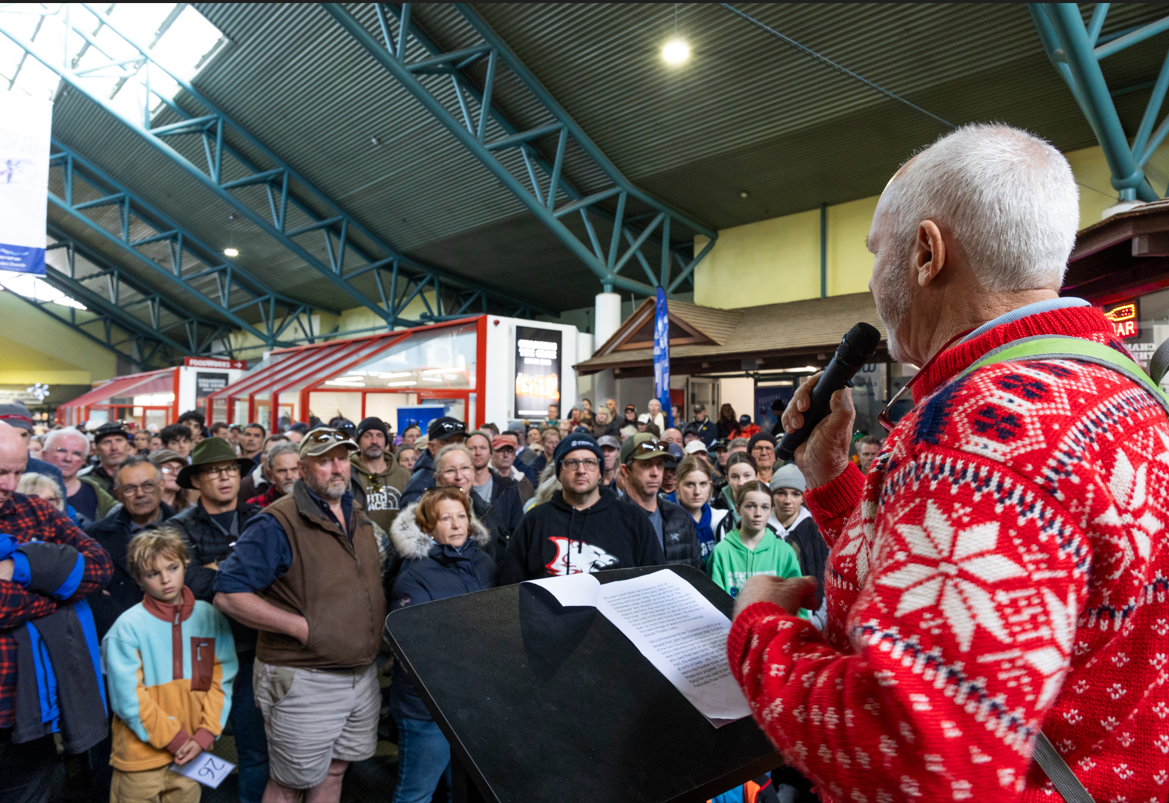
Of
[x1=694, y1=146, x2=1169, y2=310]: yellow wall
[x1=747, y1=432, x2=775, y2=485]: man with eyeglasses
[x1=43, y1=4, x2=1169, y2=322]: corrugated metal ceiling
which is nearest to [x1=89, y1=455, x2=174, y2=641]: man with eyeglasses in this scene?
[x1=747, y1=432, x2=775, y2=485]: man with eyeglasses

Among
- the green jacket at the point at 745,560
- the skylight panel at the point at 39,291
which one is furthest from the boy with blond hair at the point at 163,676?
the skylight panel at the point at 39,291

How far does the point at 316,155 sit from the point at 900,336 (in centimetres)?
1593

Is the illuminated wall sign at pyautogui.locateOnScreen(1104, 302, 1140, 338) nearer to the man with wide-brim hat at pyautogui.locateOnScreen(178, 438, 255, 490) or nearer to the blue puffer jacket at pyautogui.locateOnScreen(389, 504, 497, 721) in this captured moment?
the blue puffer jacket at pyautogui.locateOnScreen(389, 504, 497, 721)

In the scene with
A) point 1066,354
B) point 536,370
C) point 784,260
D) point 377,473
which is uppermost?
point 784,260

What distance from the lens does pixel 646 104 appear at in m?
10.2

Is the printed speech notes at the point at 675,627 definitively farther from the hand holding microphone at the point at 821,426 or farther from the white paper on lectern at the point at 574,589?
the hand holding microphone at the point at 821,426

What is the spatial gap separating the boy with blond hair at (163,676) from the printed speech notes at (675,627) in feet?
8.44

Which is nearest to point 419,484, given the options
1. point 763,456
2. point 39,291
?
point 763,456

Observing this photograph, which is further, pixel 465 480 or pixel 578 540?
pixel 465 480

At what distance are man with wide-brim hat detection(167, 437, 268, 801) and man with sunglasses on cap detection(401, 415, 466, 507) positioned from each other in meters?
1.08

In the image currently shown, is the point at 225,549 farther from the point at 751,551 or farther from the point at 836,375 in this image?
the point at 836,375

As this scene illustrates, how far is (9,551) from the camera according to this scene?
7.75 ft

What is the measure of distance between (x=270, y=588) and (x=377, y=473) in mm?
2590

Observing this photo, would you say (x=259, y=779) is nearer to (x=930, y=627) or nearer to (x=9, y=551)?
(x=9, y=551)
